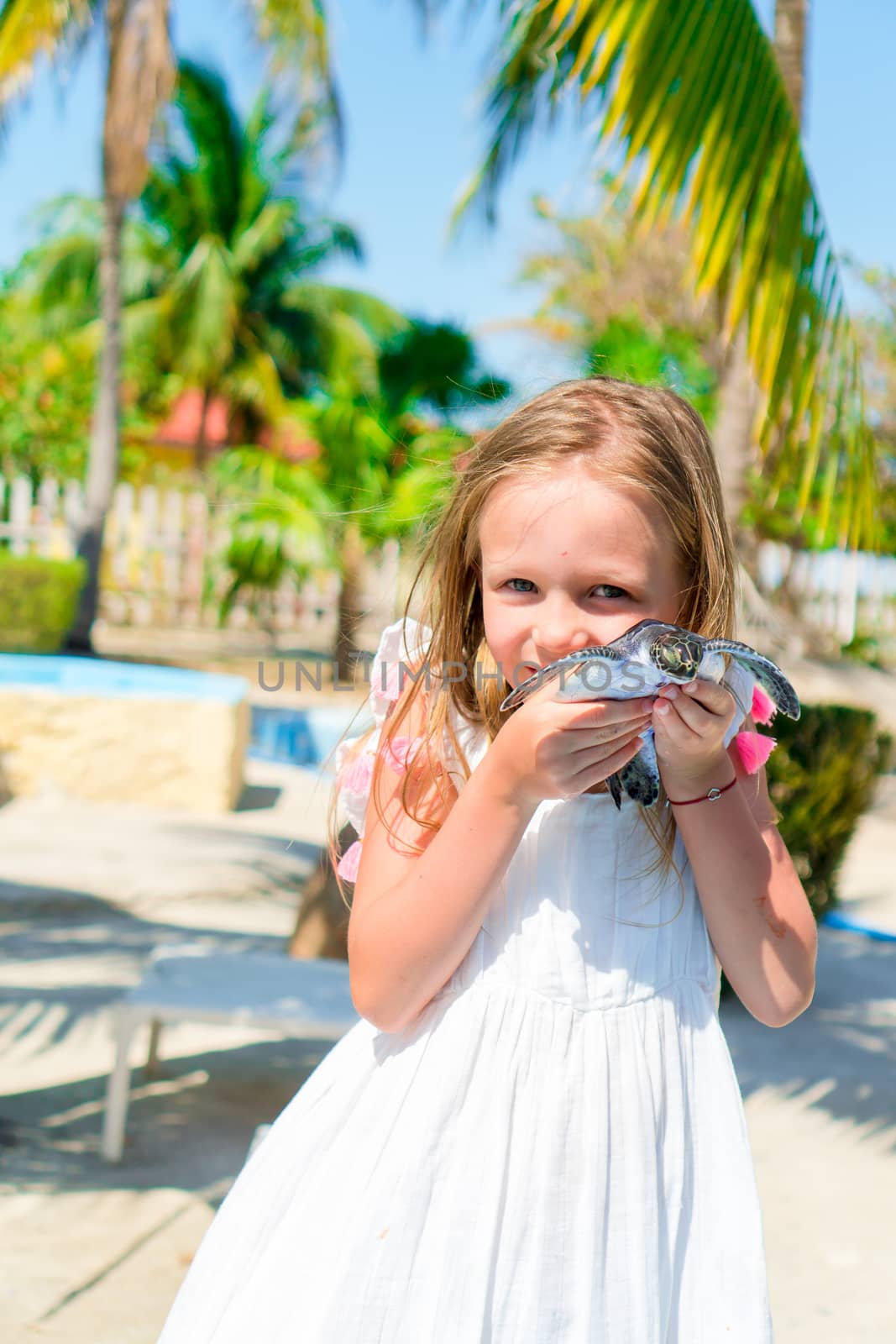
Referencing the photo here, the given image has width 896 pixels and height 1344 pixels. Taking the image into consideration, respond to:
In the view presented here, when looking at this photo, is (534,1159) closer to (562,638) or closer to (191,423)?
(562,638)

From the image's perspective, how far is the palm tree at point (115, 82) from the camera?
10336 mm

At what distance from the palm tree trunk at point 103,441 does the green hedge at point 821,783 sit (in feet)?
31.2

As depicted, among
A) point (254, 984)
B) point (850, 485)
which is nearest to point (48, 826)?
point (254, 984)

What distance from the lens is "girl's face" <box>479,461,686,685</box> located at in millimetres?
1228

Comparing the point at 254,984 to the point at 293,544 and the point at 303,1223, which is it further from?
the point at 293,544

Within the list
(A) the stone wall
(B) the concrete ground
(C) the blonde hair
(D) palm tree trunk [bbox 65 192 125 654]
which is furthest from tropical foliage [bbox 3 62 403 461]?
(C) the blonde hair

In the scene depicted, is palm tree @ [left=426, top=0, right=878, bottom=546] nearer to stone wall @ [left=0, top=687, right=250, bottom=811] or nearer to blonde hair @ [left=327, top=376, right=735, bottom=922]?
blonde hair @ [left=327, top=376, right=735, bottom=922]

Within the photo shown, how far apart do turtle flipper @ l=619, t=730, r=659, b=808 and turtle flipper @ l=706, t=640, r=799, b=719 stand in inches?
6.0

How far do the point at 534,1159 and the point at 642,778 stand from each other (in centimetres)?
40

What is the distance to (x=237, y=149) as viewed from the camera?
23.7 meters

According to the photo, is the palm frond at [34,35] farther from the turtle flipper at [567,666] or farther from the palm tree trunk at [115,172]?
the turtle flipper at [567,666]

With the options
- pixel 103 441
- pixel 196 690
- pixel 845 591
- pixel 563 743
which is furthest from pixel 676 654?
pixel 845 591

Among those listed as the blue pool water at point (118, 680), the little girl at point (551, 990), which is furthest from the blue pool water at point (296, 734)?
the little girl at point (551, 990)

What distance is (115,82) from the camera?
1111 centimetres
